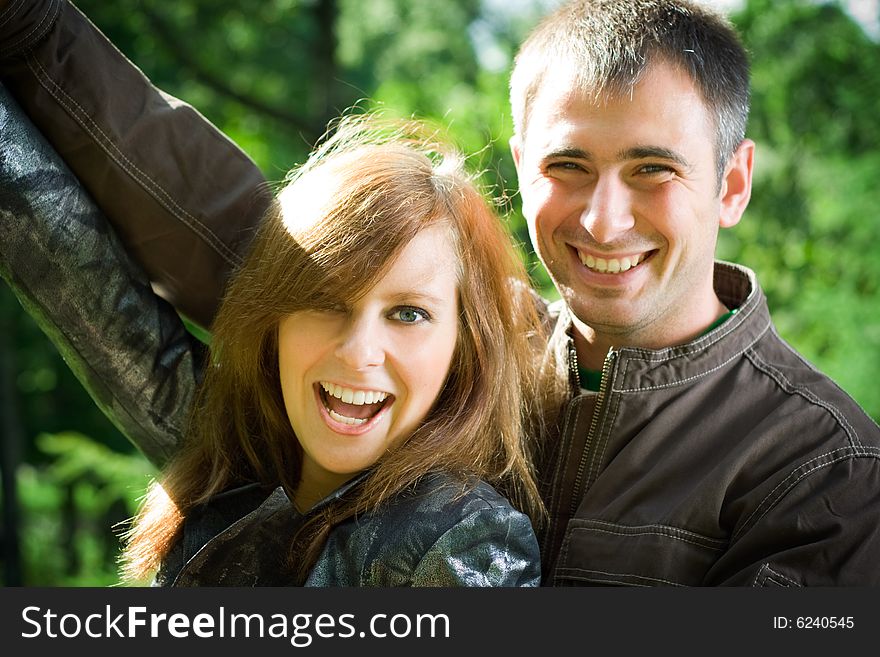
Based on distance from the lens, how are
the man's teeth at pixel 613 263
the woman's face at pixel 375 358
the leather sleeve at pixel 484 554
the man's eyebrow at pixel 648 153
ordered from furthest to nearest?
the man's teeth at pixel 613 263
the man's eyebrow at pixel 648 153
the woman's face at pixel 375 358
the leather sleeve at pixel 484 554

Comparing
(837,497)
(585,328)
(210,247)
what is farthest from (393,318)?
(837,497)

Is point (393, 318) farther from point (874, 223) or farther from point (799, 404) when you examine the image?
point (874, 223)

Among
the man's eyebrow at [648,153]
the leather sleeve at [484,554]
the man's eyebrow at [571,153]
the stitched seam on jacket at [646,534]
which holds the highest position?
the man's eyebrow at [571,153]

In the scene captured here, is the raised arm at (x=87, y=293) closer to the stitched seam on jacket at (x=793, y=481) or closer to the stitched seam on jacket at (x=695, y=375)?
the stitched seam on jacket at (x=695, y=375)

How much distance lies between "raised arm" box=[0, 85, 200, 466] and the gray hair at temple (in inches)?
40.5

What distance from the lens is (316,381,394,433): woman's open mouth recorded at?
75.5 inches

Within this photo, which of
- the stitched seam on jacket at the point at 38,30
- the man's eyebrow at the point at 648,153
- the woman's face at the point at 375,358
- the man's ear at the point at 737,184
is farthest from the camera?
the man's ear at the point at 737,184

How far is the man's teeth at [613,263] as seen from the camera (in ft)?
7.83

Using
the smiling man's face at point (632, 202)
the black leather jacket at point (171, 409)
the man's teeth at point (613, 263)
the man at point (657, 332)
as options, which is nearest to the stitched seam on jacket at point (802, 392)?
the man at point (657, 332)

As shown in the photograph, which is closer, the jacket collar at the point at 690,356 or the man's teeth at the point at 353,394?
the man's teeth at the point at 353,394

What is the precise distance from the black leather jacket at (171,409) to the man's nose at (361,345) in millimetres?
249

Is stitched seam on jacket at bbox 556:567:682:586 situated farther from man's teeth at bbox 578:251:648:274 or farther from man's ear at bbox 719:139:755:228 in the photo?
man's ear at bbox 719:139:755:228

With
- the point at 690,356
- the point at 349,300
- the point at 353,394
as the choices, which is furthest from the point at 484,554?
the point at 690,356

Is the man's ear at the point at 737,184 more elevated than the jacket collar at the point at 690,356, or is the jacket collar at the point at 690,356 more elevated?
the man's ear at the point at 737,184
